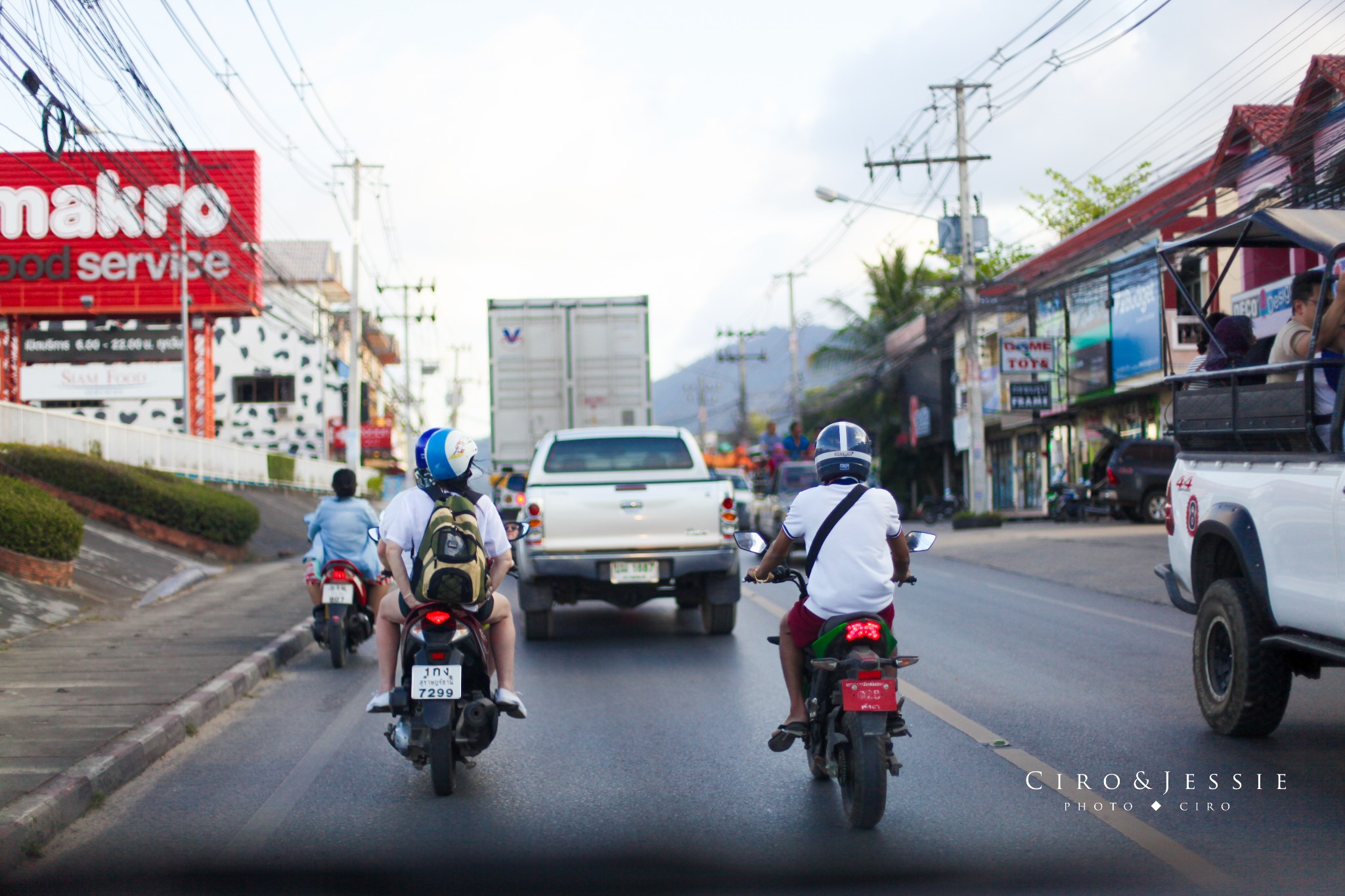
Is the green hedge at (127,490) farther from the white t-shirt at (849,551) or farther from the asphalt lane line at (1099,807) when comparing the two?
the white t-shirt at (849,551)

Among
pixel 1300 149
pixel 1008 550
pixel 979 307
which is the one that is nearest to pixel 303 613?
pixel 1008 550

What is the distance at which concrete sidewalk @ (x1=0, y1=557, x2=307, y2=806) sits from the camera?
21.5 ft

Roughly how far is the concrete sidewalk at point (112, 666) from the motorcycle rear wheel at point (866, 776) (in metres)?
3.47

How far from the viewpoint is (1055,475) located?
38.8m

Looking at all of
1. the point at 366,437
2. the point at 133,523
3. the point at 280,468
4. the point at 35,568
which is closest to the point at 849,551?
the point at 35,568

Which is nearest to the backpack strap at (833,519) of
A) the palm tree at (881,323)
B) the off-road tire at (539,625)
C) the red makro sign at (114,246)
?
the off-road tire at (539,625)

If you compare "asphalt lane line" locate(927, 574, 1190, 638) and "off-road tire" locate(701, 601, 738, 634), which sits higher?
"off-road tire" locate(701, 601, 738, 634)

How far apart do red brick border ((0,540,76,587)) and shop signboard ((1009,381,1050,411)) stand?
26.1 m

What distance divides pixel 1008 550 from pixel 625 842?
1833 centimetres

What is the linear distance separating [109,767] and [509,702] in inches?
75.4

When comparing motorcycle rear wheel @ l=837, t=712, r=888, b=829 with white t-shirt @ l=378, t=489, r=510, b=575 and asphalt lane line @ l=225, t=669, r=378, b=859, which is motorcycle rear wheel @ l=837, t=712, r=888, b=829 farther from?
asphalt lane line @ l=225, t=669, r=378, b=859

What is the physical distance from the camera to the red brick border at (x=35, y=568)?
13.4 m

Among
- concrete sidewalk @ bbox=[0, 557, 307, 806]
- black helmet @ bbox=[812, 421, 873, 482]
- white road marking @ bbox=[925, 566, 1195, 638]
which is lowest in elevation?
white road marking @ bbox=[925, 566, 1195, 638]

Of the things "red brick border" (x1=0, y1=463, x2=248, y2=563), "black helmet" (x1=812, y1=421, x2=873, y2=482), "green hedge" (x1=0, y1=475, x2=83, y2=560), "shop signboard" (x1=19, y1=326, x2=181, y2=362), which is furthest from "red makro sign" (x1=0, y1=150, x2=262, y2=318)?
"black helmet" (x1=812, y1=421, x2=873, y2=482)
